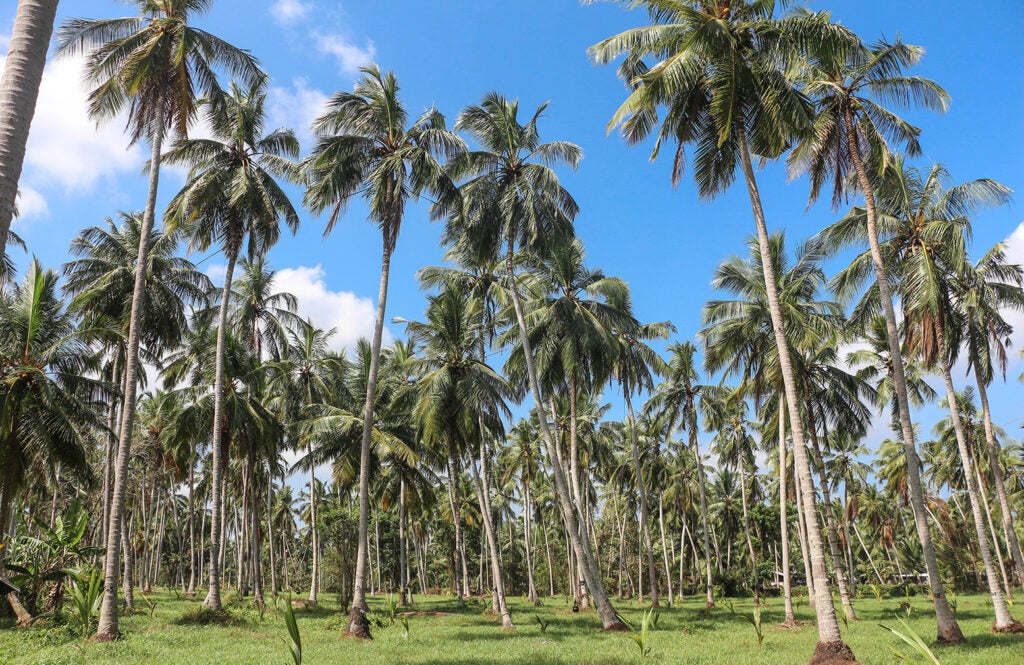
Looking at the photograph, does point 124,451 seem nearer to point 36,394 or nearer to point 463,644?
point 36,394

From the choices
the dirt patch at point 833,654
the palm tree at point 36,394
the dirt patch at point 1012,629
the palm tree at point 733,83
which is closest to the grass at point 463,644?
the dirt patch at point 1012,629

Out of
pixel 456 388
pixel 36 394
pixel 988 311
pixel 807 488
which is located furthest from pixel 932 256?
pixel 36 394

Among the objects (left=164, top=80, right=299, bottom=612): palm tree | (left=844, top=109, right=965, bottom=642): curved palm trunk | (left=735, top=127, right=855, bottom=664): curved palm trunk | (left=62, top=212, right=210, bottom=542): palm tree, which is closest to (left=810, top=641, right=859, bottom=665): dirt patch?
(left=735, top=127, right=855, bottom=664): curved palm trunk

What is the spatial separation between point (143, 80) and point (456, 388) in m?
14.1

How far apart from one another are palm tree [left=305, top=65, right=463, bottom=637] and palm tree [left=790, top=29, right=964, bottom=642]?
35.3 ft

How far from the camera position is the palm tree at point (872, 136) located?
1494cm

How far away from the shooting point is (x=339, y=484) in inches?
1265

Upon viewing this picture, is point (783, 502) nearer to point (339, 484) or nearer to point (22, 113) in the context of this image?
point (339, 484)

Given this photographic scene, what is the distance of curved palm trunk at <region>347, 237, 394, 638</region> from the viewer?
59.9 ft

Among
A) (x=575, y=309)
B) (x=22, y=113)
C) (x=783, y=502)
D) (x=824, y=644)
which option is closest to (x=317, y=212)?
(x=575, y=309)

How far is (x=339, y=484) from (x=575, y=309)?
52.0 feet

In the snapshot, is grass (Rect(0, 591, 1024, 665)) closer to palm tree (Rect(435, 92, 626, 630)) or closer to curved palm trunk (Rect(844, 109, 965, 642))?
curved palm trunk (Rect(844, 109, 965, 642))

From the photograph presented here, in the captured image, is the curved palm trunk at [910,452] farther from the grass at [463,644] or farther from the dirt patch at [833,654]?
the dirt patch at [833,654]

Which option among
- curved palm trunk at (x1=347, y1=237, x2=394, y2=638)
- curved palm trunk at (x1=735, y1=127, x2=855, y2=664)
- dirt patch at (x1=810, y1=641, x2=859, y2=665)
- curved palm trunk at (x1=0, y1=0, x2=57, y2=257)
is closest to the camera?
curved palm trunk at (x1=0, y1=0, x2=57, y2=257)
